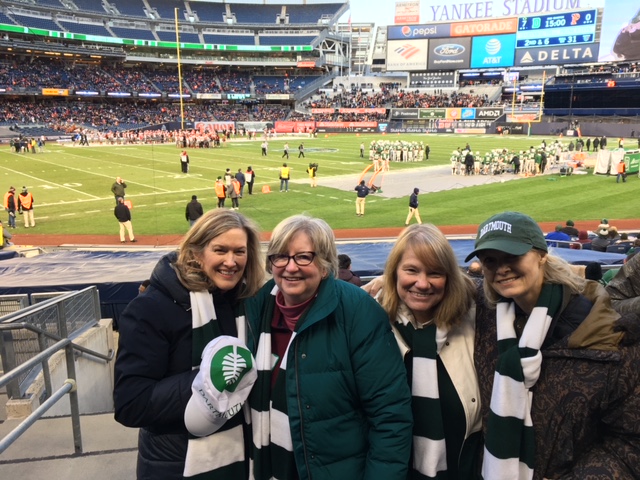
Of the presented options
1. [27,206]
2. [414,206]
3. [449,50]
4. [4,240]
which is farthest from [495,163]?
[449,50]

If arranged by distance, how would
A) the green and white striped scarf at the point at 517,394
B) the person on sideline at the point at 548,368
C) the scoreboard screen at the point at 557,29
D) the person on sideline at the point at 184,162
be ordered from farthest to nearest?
the scoreboard screen at the point at 557,29 → the person on sideline at the point at 184,162 → the green and white striped scarf at the point at 517,394 → the person on sideline at the point at 548,368

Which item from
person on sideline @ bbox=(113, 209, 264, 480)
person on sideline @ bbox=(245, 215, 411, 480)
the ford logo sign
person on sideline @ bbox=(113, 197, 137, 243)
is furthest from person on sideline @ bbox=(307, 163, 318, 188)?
the ford logo sign

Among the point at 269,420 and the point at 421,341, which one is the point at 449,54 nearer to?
the point at 421,341

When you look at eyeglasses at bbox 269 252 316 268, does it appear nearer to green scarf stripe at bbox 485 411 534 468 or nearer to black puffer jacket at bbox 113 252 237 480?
black puffer jacket at bbox 113 252 237 480

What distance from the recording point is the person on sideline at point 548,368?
1.85 m

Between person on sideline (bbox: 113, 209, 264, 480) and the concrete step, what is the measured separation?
3.84ft

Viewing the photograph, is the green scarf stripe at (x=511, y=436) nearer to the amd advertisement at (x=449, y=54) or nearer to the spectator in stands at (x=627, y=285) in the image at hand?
the spectator in stands at (x=627, y=285)

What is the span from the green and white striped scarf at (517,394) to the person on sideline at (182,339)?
1.13 meters

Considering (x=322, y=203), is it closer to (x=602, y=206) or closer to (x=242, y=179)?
(x=242, y=179)

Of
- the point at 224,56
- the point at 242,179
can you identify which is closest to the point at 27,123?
the point at 224,56

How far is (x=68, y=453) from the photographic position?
3.53 m

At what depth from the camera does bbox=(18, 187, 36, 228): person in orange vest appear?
16487mm

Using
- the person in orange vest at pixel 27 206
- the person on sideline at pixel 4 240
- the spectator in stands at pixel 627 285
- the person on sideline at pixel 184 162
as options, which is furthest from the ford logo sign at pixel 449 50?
the spectator in stands at pixel 627 285

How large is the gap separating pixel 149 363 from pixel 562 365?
1693 mm
